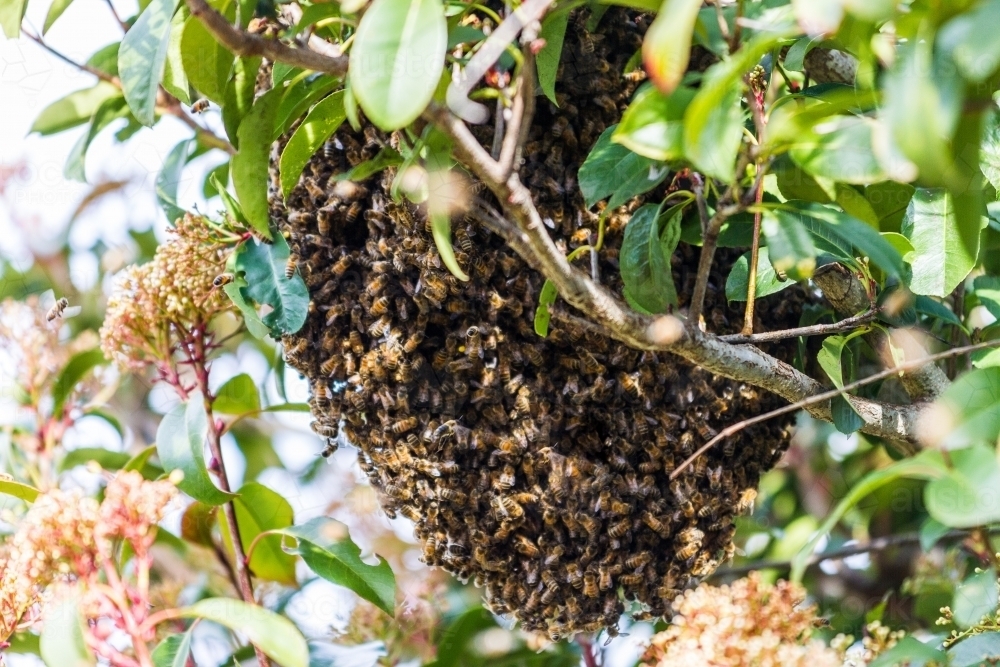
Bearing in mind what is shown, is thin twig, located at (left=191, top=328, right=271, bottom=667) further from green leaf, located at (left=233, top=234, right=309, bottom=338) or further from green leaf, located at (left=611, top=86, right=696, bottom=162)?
green leaf, located at (left=611, top=86, right=696, bottom=162)

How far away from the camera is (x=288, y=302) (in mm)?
1507

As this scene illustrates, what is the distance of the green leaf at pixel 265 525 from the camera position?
2.01 m

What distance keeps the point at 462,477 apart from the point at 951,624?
39.6 inches

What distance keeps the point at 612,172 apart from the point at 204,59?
0.57 metres

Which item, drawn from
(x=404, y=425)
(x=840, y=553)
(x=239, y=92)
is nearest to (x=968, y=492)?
(x=404, y=425)

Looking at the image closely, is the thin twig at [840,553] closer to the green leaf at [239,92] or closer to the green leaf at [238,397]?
the green leaf at [238,397]

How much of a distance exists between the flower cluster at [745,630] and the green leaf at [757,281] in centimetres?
40

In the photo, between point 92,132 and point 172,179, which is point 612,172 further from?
point 92,132

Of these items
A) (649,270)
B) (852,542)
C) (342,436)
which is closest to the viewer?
(649,270)

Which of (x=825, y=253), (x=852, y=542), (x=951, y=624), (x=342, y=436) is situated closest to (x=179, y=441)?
(x=342, y=436)

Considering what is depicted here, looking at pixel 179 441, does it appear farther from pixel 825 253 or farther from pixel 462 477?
pixel 825 253

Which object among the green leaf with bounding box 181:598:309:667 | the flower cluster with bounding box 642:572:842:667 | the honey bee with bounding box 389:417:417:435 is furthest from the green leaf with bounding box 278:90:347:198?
the flower cluster with bounding box 642:572:842:667

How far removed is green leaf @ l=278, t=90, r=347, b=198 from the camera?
1404mm

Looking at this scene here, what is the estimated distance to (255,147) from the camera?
1.43 m
